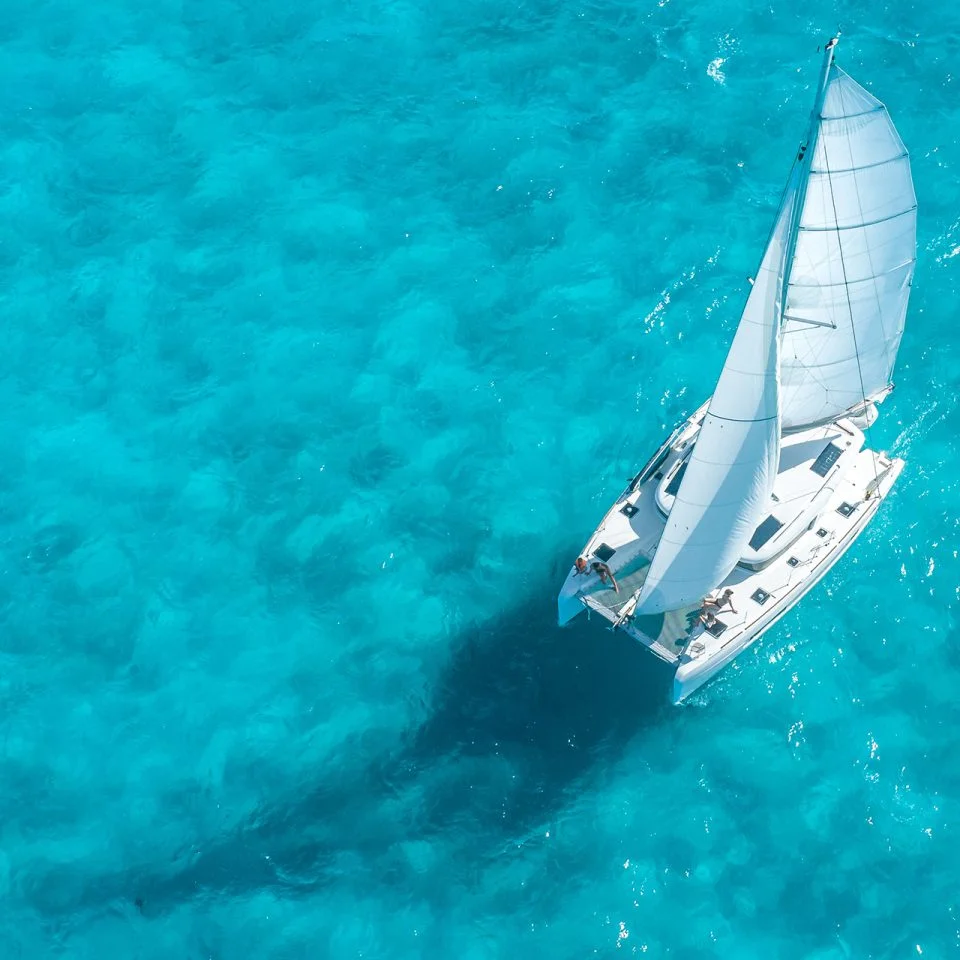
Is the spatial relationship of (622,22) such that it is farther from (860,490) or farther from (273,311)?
(860,490)

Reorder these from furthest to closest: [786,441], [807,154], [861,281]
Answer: [786,441], [861,281], [807,154]

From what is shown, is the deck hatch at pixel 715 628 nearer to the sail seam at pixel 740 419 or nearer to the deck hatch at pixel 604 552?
the deck hatch at pixel 604 552

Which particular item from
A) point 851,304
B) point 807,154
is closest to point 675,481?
point 851,304

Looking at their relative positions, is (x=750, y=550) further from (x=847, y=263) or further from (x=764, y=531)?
(x=847, y=263)

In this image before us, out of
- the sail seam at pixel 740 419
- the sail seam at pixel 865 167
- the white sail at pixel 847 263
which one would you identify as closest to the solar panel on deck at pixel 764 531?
the white sail at pixel 847 263

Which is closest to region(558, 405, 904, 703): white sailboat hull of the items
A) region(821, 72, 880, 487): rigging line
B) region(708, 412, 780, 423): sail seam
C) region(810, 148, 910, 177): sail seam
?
region(821, 72, 880, 487): rigging line

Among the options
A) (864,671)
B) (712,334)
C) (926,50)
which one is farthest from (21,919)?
(926,50)
